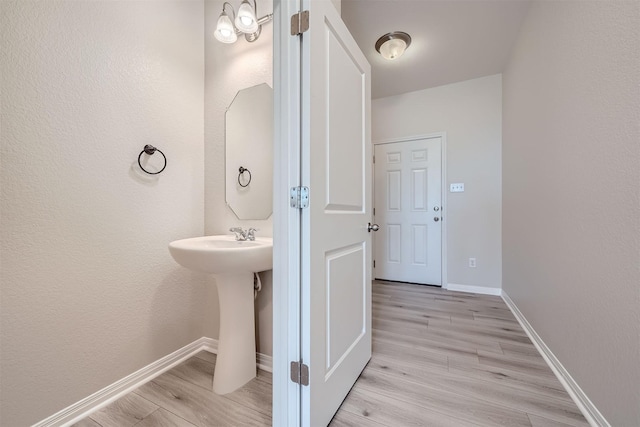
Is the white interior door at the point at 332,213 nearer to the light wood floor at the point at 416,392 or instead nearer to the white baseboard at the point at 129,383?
the light wood floor at the point at 416,392

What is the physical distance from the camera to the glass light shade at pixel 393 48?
2.15m

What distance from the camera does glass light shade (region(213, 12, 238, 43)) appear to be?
1477mm

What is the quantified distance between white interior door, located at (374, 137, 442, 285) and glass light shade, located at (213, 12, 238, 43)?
2.33 m

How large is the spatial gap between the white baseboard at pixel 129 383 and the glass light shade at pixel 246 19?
1.88m

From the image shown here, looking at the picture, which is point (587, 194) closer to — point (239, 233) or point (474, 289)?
point (239, 233)

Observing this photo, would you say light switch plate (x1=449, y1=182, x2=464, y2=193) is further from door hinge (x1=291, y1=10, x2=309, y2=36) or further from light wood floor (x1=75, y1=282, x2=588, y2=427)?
door hinge (x1=291, y1=10, x2=309, y2=36)

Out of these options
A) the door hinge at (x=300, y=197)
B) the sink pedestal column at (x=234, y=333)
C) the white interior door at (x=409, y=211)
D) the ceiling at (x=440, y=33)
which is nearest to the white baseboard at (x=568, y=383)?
the white interior door at (x=409, y=211)

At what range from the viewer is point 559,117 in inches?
55.9

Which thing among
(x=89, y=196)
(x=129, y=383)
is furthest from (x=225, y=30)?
(x=129, y=383)

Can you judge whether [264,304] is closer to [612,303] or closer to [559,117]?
[612,303]

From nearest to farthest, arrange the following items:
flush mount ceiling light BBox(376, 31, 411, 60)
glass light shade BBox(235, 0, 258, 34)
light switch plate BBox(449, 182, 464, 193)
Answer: glass light shade BBox(235, 0, 258, 34) < flush mount ceiling light BBox(376, 31, 411, 60) < light switch plate BBox(449, 182, 464, 193)

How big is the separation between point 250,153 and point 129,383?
1.39 meters

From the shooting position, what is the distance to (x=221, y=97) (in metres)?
1.67

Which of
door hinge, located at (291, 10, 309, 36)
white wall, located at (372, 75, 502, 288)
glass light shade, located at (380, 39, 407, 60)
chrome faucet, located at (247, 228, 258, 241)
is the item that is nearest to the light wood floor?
chrome faucet, located at (247, 228, 258, 241)
